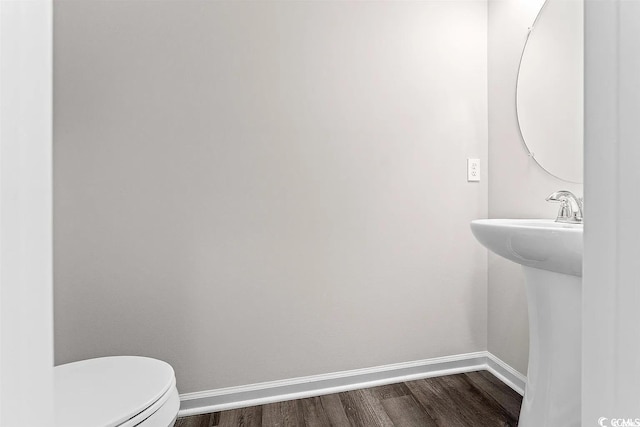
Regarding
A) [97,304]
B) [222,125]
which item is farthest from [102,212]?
[222,125]

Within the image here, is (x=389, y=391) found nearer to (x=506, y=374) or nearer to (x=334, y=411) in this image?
(x=334, y=411)

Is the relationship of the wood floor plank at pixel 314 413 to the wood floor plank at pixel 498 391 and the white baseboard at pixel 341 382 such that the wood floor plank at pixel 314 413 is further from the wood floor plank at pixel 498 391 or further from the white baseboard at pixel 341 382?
the wood floor plank at pixel 498 391

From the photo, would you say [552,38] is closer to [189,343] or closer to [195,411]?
[189,343]

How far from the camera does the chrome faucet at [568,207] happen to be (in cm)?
118

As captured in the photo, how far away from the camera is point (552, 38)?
4.57 feet

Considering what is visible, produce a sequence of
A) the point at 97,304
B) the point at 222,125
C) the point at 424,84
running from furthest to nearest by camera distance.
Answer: the point at 424,84 < the point at 222,125 < the point at 97,304

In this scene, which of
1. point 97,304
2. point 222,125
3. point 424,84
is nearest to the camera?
point 97,304

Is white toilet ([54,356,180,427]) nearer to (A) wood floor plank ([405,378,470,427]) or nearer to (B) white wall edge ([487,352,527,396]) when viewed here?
(A) wood floor plank ([405,378,470,427])

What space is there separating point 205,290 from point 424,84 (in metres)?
1.42

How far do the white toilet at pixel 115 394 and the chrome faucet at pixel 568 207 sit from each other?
1.39 m

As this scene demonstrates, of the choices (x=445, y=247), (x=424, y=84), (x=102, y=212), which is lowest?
(x=445, y=247)

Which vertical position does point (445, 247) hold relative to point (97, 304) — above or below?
above

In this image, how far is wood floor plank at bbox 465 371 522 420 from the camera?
1.41 metres

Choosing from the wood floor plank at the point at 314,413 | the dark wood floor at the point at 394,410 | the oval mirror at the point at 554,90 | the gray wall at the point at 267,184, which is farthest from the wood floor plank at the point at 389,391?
the oval mirror at the point at 554,90
